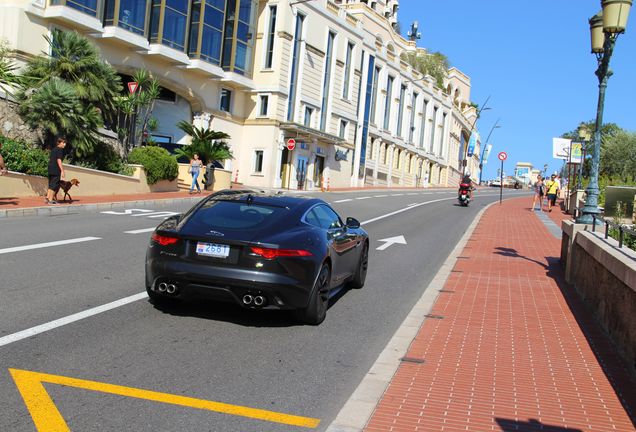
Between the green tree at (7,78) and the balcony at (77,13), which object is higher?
the balcony at (77,13)

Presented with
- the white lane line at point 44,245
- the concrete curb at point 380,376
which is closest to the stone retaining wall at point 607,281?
the concrete curb at point 380,376

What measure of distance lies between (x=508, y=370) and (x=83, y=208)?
14.9 meters

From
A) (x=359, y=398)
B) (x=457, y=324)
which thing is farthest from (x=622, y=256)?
(x=359, y=398)

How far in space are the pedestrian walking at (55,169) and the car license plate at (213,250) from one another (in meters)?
11.4

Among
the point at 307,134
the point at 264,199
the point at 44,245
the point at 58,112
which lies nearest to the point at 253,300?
the point at 264,199

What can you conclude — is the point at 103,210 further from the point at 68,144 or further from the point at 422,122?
the point at 422,122

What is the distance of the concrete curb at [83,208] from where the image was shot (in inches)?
620

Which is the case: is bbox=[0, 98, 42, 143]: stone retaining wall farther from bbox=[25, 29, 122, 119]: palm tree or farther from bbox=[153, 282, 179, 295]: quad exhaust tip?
bbox=[153, 282, 179, 295]: quad exhaust tip

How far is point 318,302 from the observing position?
702 cm

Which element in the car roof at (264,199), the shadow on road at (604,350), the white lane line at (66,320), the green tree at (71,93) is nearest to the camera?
the shadow on road at (604,350)

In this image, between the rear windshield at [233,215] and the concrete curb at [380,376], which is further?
the rear windshield at [233,215]

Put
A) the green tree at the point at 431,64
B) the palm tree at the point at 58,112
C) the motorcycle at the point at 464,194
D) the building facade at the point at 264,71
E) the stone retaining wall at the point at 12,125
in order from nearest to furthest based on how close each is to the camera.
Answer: the palm tree at the point at 58,112 → the stone retaining wall at the point at 12,125 → the building facade at the point at 264,71 → the motorcycle at the point at 464,194 → the green tree at the point at 431,64

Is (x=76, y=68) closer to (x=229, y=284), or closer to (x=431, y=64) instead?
(x=229, y=284)

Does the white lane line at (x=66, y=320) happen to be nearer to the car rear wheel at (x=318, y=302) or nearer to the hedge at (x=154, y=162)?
the car rear wheel at (x=318, y=302)
